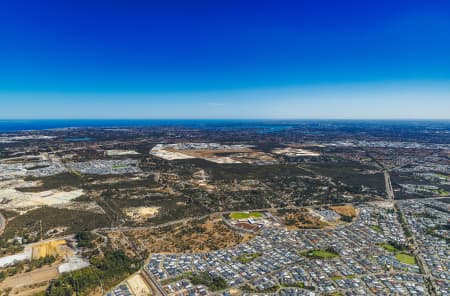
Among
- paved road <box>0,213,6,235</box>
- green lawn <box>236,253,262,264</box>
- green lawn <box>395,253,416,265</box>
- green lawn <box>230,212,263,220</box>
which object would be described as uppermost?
paved road <box>0,213,6,235</box>

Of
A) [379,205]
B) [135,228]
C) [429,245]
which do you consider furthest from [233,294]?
[379,205]

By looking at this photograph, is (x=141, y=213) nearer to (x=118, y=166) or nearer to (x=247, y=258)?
(x=247, y=258)

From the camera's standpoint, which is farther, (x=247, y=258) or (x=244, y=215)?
(x=244, y=215)

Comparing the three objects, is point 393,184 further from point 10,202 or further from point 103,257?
point 10,202

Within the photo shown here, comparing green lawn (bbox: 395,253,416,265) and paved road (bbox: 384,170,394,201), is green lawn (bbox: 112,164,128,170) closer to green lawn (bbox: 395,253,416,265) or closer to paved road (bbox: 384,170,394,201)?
paved road (bbox: 384,170,394,201)

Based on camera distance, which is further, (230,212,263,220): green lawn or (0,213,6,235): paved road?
(230,212,263,220): green lawn

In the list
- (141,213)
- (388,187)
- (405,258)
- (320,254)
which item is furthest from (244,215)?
(388,187)

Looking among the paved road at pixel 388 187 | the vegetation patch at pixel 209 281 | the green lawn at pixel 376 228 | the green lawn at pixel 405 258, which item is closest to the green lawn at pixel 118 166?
the vegetation patch at pixel 209 281

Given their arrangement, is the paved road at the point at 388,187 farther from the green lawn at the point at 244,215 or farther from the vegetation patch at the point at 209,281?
the vegetation patch at the point at 209,281

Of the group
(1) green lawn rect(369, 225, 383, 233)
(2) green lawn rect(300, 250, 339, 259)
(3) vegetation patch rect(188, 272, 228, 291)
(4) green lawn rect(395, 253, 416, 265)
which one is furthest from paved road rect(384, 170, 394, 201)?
(3) vegetation patch rect(188, 272, 228, 291)
